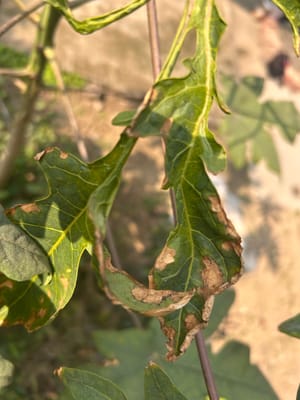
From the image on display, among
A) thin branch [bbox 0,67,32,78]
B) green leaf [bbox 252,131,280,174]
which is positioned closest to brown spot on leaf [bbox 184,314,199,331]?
thin branch [bbox 0,67,32,78]

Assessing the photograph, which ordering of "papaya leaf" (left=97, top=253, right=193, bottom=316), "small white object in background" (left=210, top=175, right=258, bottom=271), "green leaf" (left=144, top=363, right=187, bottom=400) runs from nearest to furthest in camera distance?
1. "papaya leaf" (left=97, top=253, right=193, bottom=316)
2. "green leaf" (left=144, top=363, right=187, bottom=400)
3. "small white object in background" (left=210, top=175, right=258, bottom=271)

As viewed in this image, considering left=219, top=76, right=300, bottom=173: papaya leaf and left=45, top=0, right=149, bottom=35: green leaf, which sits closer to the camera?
left=45, top=0, right=149, bottom=35: green leaf

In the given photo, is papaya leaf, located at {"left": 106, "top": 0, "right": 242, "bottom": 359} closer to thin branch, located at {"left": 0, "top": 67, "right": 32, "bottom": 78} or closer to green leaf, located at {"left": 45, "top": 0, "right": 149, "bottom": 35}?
green leaf, located at {"left": 45, "top": 0, "right": 149, "bottom": 35}

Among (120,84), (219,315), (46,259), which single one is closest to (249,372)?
(219,315)

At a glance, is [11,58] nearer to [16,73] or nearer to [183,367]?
[16,73]

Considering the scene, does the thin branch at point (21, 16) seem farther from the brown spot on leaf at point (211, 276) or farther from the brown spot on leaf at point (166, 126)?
the brown spot on leaf at point (211, 276)

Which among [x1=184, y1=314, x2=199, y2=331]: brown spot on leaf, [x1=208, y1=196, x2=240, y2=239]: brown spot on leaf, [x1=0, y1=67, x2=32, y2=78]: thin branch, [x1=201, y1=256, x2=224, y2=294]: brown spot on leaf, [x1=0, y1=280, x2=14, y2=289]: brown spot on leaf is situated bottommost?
[x1=0, y1=67, x2=32, y2=78]: thin branch

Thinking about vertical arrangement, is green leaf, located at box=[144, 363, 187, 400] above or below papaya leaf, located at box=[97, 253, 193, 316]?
below
